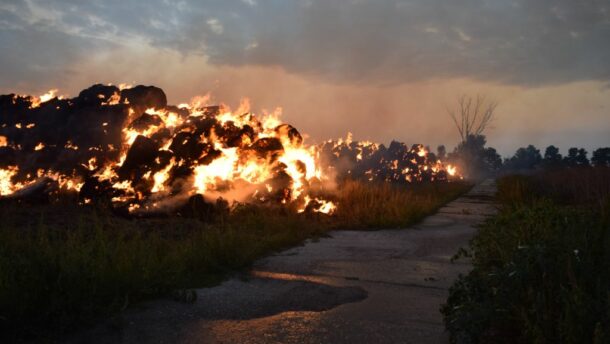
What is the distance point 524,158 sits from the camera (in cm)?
10294

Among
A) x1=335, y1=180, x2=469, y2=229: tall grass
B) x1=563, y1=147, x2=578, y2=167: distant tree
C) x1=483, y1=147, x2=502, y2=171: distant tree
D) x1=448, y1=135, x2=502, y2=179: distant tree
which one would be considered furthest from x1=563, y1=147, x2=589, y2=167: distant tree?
x1=335, y1=180, x2=469, y2=229: tall grass

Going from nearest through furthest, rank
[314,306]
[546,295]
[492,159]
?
1. [546,295]
2. [314,306]
3. [492,159]

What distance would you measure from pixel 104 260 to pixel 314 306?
219 cm

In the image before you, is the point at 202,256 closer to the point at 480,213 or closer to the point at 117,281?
the point at 117,281

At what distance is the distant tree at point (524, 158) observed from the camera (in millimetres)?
98975

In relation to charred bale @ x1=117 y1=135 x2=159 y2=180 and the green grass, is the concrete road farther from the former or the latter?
charred bale @ x1=117 y1=135 x2=159 y2=180

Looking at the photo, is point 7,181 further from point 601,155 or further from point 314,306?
point 601,155

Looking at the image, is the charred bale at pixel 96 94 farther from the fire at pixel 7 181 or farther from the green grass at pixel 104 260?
the green grass at pixel 104 260

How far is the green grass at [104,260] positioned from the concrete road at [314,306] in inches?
10.8

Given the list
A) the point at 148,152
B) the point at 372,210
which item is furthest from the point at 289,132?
the point at 148,152

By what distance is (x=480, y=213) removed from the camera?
14.8 m

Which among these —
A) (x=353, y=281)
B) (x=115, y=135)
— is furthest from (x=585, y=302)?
(x=115, y=135)

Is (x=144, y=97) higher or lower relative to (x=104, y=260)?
higher

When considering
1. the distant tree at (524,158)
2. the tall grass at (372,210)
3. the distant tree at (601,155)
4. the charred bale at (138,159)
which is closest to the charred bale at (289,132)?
the tall grass at (372,210)
